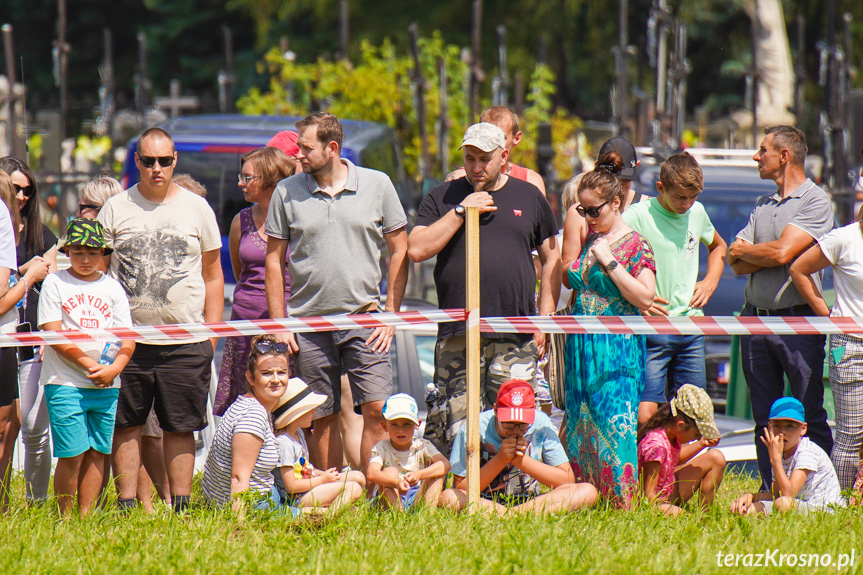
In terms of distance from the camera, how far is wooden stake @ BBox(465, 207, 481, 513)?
500 cm

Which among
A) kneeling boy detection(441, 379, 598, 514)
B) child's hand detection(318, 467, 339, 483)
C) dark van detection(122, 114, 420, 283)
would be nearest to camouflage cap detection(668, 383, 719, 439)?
kneeling boy detection(441, 379, 598, 514)

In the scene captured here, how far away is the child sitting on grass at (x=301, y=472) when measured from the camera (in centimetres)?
504

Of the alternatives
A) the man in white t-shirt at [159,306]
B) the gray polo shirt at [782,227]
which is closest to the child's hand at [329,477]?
the man in white t-shirt at [159,306]

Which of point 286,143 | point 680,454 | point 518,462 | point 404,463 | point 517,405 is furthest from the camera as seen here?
point 286,143

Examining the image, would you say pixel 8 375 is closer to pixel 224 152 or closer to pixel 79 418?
pixel 79 418

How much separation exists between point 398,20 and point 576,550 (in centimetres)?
2702

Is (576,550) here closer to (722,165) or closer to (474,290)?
(474,290)

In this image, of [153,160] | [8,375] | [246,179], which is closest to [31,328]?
[8,375]

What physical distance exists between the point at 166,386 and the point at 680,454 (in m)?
2.64

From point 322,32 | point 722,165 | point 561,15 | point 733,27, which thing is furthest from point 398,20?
point 722,165

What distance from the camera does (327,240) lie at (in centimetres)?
551

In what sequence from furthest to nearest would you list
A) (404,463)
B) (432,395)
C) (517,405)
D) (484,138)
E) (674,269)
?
(674,269), (432,395), (484,138), (404,463), (517,405)

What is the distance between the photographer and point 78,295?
16.8 feet

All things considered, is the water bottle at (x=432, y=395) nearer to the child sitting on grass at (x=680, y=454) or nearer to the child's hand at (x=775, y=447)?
the child sitting on grass at (x=680, y=454)
